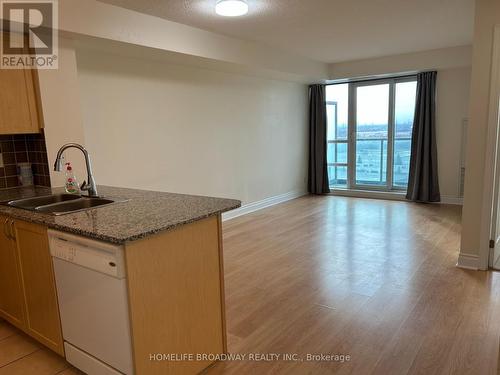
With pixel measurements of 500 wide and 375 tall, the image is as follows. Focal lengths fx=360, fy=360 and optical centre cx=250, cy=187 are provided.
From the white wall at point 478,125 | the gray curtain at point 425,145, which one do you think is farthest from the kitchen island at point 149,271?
the gray curtain at point 425,145

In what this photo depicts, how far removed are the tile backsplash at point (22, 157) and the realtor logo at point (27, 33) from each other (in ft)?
1.96

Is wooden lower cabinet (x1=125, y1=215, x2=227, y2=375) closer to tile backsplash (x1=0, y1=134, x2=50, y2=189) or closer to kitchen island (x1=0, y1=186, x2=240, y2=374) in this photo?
kitchen island (x1=0, y1=186, x2=240, y2=374)

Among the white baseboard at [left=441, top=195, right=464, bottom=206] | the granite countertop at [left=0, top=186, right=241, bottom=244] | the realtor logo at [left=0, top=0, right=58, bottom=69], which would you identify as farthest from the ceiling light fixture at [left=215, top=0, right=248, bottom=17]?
the white baseboard at [left=441, top=195, right=464, bottom=206]

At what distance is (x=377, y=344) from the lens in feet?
7.38

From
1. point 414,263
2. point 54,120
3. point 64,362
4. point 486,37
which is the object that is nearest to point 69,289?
point 64,362

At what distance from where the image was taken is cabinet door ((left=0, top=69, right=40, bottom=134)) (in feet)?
8.88

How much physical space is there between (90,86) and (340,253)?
315 cm

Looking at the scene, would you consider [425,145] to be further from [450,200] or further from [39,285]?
[39,285]

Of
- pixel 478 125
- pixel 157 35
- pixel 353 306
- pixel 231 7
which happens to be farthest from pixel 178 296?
pixel 478 125

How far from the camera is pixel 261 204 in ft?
20.3

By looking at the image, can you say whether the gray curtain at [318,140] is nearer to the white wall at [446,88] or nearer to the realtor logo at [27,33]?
the white wall at [446,88]

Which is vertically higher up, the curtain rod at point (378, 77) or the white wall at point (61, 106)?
the curtain rod at point (378, 77)

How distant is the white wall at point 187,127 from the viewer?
387cm

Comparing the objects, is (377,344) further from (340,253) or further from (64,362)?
(64,362)
